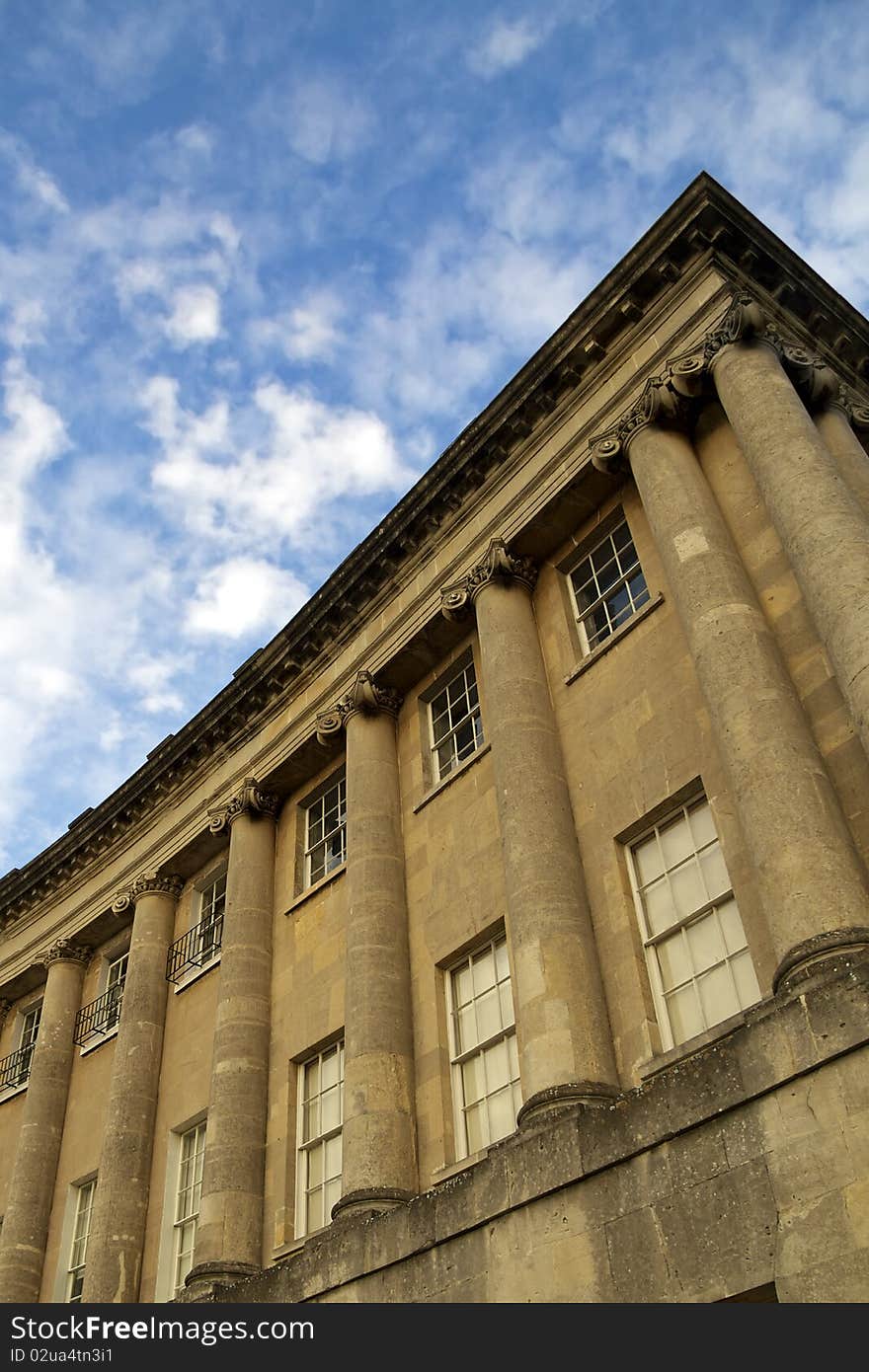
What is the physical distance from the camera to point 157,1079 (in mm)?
19172

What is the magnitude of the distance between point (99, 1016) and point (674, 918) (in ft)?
46.6

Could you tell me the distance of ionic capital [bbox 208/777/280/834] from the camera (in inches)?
782

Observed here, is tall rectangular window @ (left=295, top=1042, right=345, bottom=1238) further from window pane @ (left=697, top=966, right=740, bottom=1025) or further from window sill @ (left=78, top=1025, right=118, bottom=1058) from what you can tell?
window sill @ (left=78, top=1025, right=118, bottom=1058)

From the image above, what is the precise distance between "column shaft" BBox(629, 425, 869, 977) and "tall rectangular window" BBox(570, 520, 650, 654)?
55.0 inches

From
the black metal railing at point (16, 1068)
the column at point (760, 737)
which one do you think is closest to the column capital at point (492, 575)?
the column at point (760, 737)

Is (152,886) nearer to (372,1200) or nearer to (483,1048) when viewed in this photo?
(483,1048)

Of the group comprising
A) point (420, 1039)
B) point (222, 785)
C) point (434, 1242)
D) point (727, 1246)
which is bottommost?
point (727, 1246)

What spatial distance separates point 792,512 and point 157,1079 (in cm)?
1376

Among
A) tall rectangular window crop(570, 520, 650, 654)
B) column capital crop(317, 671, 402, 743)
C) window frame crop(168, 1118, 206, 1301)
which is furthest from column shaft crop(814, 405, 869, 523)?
window frame crop(168, 1118, 206, 1301)

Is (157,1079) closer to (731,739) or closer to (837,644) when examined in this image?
(731,739)

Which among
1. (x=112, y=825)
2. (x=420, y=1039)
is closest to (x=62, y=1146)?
(x=112, y=825)

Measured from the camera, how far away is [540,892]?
41.7 ft

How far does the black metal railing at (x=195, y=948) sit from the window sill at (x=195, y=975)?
0.34 ft

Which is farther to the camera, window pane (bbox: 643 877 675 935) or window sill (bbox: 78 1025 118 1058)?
window sill (bbox: 78 1025 118 1058)
